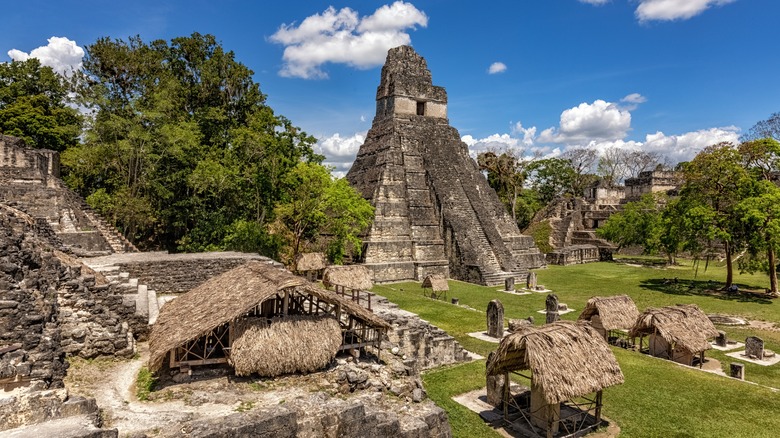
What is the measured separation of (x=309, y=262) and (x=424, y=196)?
→ 951 centimetres

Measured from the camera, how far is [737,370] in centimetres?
1155

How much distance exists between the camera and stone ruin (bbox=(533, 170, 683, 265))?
3738cm

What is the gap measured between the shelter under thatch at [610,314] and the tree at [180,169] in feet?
49.8

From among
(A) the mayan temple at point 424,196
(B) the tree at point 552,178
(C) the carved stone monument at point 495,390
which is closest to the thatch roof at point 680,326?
(C) the carved stone monument at point 495,390

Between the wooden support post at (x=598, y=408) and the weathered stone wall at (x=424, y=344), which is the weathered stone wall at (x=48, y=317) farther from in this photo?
the wooden support post at (x=598, y=408)

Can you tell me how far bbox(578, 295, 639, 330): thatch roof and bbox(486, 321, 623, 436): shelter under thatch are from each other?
A: 5.32m

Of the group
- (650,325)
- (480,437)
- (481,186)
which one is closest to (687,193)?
(481,186)

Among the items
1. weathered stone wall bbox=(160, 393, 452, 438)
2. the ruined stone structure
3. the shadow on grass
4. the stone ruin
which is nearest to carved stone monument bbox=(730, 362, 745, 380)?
weathered stone wall bbox=(160, 393, 452, 438)

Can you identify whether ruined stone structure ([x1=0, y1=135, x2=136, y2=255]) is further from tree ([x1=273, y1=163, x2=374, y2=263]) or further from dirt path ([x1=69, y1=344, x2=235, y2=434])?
dirt path ([x1=69, y1=344, x2=235, y2=434])

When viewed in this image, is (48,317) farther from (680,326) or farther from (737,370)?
(737,370)

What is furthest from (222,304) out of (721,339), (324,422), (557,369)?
(721,339)

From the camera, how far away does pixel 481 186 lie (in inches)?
1270

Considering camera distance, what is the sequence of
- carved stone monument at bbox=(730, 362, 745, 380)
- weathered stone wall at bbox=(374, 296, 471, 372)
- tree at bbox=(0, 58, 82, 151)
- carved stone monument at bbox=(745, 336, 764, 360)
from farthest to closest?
tree at bbox=(0, 58, 82, 151), carved stone monument at bbox=(745, 336, 764, 360), weathered stone wall at bbox=(374, 296, 471, 372), carved stone monument at bbox=(730, 362, 745, 380)

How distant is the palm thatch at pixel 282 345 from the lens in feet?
25.1
